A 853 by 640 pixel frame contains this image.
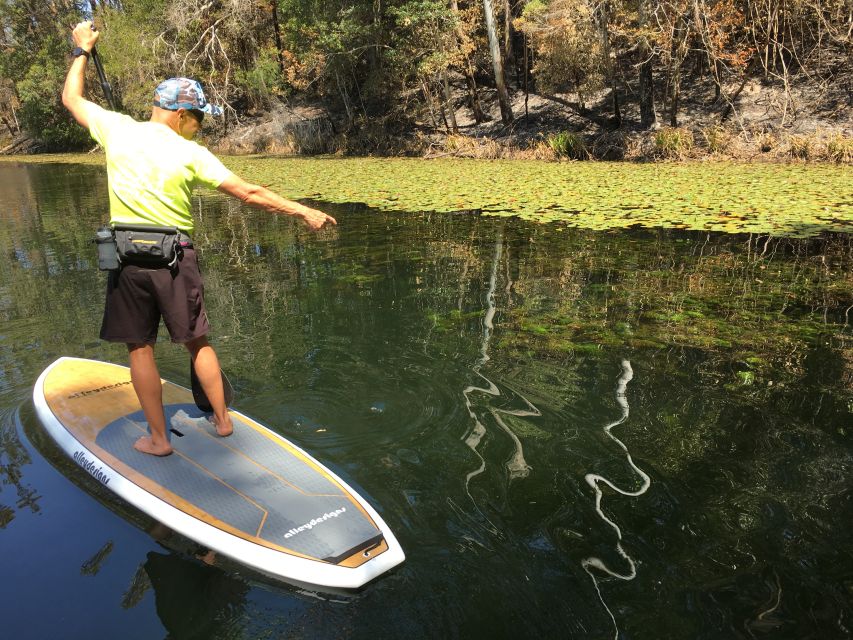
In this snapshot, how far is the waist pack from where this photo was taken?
265 centimetres

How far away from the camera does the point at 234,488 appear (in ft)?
9.11

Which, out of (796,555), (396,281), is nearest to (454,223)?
(396,281)

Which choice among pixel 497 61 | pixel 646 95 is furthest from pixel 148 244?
pixel 497 61

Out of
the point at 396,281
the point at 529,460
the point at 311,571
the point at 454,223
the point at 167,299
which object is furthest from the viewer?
the point at 454,223

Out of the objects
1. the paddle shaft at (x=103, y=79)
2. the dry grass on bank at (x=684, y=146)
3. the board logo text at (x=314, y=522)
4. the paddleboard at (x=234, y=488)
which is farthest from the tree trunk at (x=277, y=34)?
the board logo text at (x=314, y=522)

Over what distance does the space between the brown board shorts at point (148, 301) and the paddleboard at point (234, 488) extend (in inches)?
24.5

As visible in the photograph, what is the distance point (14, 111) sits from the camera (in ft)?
126

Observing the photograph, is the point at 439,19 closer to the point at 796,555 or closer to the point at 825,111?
the point at 825,111

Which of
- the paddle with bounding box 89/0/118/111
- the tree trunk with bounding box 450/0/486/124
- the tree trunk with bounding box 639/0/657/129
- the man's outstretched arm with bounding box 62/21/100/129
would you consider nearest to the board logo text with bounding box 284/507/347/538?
the man's outstretched arm with bounding box 62/21/100/129

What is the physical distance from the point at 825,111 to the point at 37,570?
1791 centimetres

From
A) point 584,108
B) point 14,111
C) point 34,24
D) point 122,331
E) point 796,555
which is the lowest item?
point 796,555

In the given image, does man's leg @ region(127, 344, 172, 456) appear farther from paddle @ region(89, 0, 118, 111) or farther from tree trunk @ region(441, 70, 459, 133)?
tree trunk @ region(441, 70, 459, 133)

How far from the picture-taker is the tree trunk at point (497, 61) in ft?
57.2

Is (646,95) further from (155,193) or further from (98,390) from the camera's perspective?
(155,193)
